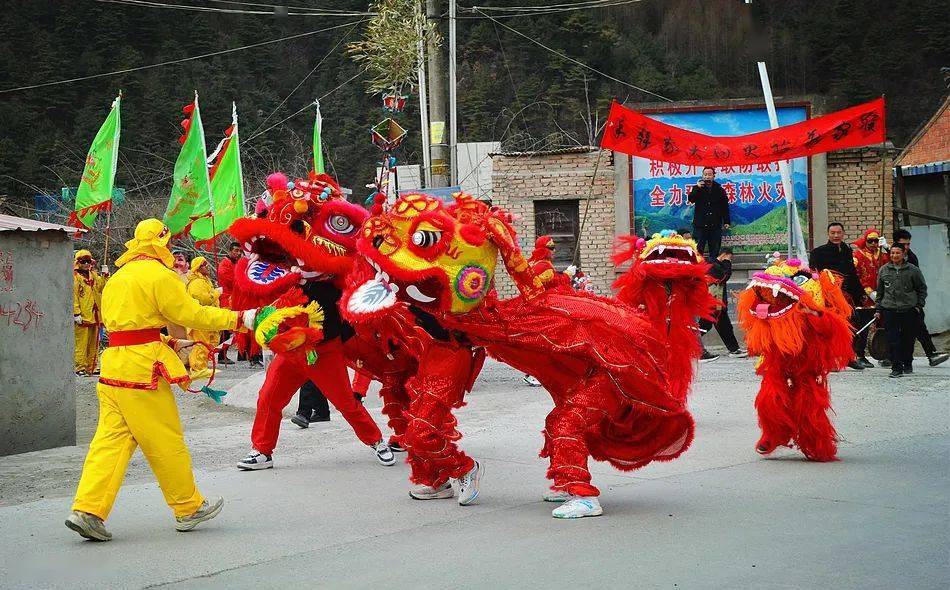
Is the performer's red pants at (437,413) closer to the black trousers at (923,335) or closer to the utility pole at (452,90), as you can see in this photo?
the black trousers at (923,335)

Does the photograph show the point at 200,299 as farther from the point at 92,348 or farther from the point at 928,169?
the point at 928,169

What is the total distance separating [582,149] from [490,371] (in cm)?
755

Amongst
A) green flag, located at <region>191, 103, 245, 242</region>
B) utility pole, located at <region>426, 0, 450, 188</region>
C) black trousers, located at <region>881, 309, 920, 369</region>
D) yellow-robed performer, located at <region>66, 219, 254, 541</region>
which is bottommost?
black trousers, located at <region>881, 309, 920, 369</region>

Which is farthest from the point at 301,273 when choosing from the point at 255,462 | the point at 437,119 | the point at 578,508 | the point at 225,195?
the point at 437,119

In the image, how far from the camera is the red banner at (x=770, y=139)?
13.8 metres

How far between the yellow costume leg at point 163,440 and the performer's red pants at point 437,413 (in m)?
1.25

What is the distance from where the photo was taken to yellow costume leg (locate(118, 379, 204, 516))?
19.4 feet

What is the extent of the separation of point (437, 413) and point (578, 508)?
964 mm

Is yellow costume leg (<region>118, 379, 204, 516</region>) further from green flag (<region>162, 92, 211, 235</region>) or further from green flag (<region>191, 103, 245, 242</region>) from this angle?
green flag (<region>191, 103, 245, 242</region>)

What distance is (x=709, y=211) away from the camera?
19.3m

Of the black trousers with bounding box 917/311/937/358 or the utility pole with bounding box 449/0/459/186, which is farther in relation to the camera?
the utility pole with bounding box 449/0/459/186

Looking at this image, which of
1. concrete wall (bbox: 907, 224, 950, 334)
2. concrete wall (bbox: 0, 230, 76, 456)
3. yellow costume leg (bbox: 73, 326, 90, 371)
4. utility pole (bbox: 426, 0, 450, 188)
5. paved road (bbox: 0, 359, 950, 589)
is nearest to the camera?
paved road (bbox: 0, 359, 950, 589)

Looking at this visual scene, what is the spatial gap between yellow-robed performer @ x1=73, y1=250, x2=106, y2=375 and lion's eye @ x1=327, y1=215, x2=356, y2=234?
8.92 m

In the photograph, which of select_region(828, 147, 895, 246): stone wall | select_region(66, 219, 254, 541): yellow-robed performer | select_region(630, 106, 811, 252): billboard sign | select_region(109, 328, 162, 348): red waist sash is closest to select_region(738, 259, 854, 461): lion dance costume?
select_region(66, 219, 254, 541): yellow-robed performer
